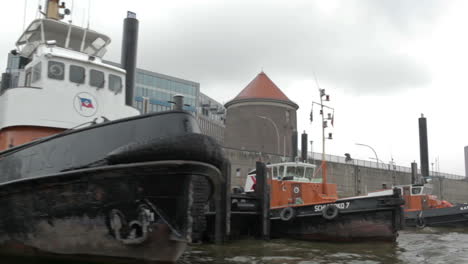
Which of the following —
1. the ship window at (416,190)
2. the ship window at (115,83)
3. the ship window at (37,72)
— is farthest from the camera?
the ship window at (416,190)

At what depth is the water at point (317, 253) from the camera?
8.20 m

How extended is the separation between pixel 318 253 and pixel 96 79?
5746mm

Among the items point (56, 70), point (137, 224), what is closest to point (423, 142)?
point (56, 70)

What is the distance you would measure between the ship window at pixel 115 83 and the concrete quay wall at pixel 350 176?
80.3ft

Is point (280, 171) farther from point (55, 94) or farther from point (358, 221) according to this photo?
point (55, 94)

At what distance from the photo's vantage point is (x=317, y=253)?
9.43 metres

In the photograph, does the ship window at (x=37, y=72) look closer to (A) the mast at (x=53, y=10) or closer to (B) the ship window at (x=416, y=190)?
(A) the mast at (x=53, y=10)

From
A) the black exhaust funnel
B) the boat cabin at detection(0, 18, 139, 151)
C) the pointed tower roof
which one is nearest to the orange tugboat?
the black exhaust funnel

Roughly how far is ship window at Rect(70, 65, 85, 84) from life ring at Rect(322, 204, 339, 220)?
7251 mm

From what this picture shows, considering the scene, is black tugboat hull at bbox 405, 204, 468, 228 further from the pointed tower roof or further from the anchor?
the pointed tower roof

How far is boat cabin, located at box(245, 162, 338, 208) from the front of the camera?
46.2 feet

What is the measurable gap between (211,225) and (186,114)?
5996mm

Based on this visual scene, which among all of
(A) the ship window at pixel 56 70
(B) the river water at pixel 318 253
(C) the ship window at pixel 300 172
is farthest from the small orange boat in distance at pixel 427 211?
(A) the ship window at pixel 56 70

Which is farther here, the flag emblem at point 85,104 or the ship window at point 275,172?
the ship window at point 275,172
